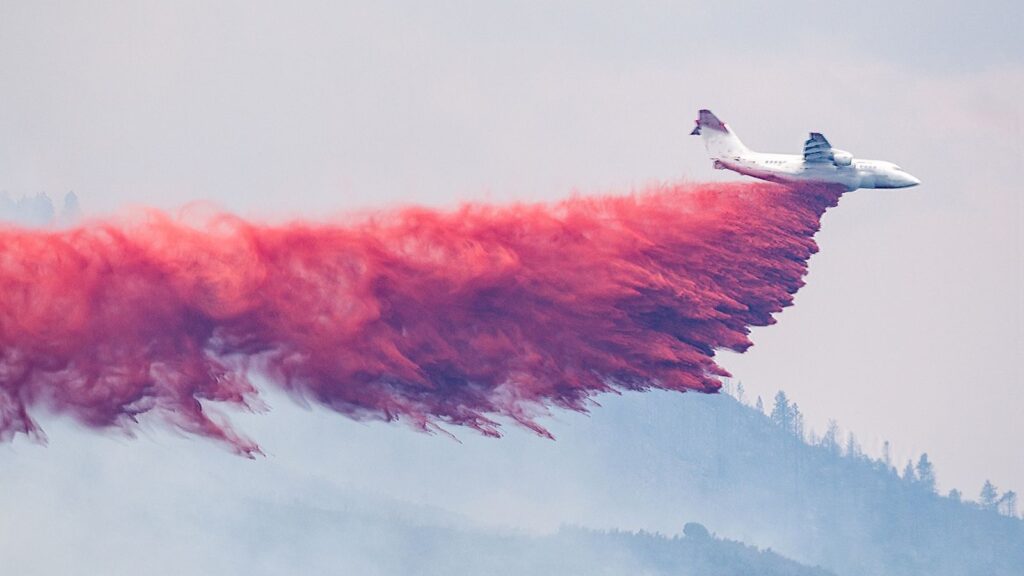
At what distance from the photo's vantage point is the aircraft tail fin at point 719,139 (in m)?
75.8

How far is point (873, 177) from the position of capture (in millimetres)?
76500

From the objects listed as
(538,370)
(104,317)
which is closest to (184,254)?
(104,317)

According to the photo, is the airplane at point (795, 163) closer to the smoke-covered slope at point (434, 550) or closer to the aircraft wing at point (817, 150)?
the aircraft wing at point (817, 150)

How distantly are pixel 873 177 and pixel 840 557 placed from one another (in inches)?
4912

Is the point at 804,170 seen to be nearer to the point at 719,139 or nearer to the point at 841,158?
the point at 841,158

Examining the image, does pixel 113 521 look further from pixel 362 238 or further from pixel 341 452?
pixel 362 238

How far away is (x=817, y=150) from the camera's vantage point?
74688 millimetres

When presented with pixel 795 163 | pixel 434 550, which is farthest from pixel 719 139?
pixel 434 550

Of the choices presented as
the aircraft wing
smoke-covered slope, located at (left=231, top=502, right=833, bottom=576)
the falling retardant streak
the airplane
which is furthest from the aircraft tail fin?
smoke-covered slope, located at (left=231, top=502, right=833, bottom=576)

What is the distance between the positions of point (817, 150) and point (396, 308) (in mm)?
20414

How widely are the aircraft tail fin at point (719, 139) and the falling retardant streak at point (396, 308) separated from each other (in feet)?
20.5

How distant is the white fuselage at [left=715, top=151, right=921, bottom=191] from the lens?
2926 inches

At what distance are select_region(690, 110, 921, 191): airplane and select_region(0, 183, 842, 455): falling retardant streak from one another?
514cm

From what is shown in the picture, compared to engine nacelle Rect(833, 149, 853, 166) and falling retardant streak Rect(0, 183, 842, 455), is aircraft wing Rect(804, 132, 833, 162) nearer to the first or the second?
engine nacelle Rect(833, 149, 853, 166)
